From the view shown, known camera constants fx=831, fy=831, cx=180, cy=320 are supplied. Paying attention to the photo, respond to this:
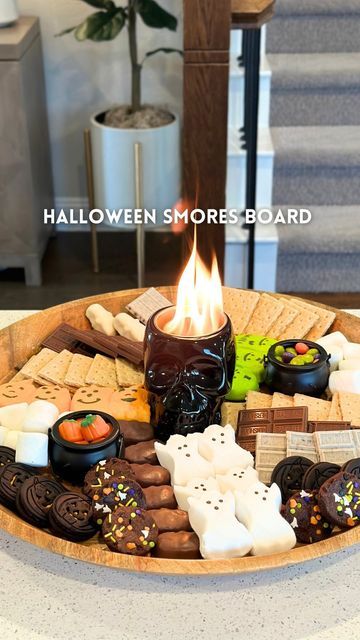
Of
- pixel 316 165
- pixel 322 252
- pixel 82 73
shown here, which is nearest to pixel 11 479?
pixel 322 252

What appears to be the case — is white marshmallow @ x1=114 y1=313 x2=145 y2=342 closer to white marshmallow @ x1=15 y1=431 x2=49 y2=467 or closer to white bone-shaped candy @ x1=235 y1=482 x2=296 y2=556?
white marshmallow @ x1=15 y1=431 x2=49 y2=467

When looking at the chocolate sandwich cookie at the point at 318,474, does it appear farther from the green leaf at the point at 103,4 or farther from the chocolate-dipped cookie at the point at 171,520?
the green leaf at the point at 103,4

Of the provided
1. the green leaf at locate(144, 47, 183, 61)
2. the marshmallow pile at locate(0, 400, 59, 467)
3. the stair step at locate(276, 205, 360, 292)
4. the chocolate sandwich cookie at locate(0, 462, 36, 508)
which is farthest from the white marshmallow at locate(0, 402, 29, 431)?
the green leaf at locate(144, 47, 183, 61)

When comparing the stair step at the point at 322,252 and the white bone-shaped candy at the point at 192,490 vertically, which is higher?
the white bone-shaped candy at the point at 192,490

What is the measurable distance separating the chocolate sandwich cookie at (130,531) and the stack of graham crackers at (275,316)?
21.3 inches

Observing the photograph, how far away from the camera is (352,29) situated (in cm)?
371

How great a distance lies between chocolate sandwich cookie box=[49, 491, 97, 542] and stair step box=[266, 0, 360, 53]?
10.2ft

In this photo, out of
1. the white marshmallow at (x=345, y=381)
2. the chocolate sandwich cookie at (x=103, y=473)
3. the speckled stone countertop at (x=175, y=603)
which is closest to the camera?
the speckled stone countertop at (x=175, y=603)

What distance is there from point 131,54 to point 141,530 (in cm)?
288

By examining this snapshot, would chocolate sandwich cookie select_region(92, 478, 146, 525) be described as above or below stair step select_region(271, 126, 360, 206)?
above

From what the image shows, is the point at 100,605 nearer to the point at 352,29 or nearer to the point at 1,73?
the point at 1,73

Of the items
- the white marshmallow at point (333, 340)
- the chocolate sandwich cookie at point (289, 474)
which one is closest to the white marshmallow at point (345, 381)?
the white marshmallow at point (333, 340)

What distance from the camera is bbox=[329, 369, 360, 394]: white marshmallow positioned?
1.24 m

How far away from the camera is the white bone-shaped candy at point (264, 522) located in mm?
945
